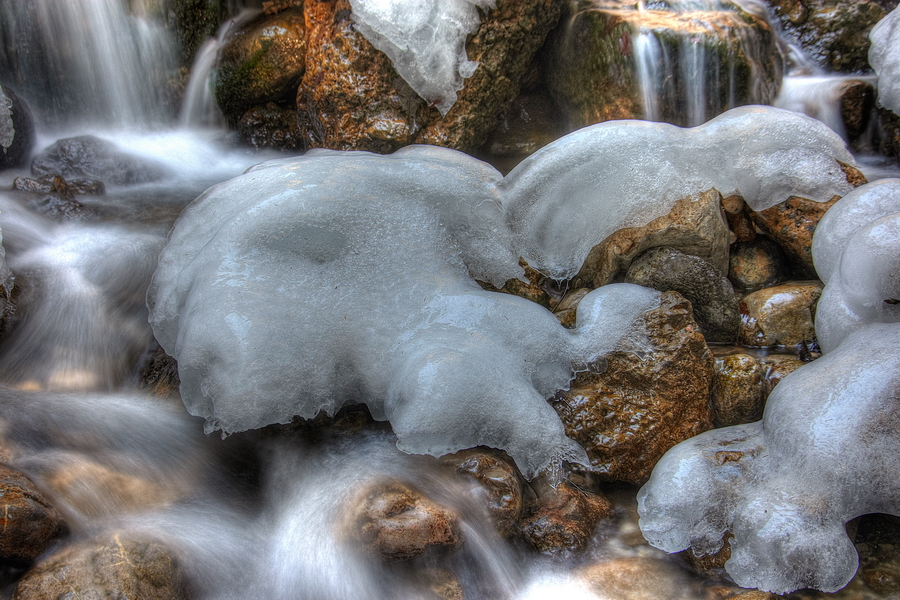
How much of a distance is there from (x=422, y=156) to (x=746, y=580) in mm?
2578

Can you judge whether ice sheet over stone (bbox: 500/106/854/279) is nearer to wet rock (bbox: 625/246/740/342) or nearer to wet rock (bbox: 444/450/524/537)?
wet rock (bbox: 625/246/740/342)

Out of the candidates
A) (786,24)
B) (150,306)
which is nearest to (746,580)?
(150,306)

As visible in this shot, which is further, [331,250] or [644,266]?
[644,266]

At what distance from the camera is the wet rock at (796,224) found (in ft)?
10.2

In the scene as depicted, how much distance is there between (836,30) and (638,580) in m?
5.09

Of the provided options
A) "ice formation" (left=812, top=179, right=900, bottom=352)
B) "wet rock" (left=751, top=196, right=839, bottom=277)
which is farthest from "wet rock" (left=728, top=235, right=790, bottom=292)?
"ice formation" (left=812, top=179, right=900, bottom=352)

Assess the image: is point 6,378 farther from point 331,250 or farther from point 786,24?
point 786,24

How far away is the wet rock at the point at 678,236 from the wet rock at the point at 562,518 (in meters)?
1.17

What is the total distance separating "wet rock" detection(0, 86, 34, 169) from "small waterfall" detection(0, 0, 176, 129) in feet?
0.62

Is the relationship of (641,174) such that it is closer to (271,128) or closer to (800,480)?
(800,480)

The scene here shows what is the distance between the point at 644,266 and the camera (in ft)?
9.86

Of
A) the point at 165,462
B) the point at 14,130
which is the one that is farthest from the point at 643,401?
the point at 14,130

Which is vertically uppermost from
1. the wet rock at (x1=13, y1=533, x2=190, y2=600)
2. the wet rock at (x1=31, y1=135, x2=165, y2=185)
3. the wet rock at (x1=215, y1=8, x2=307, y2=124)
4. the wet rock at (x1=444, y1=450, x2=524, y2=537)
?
the wet rock at (x1=215, y1=8, x2=307, y2=124)

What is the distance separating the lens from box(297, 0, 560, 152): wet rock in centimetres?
449
